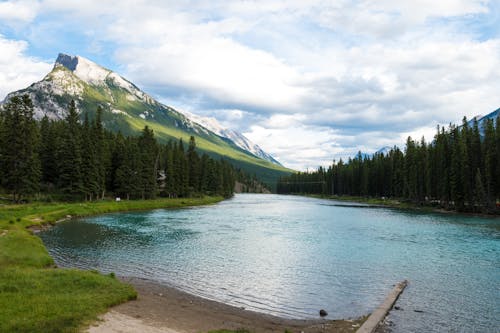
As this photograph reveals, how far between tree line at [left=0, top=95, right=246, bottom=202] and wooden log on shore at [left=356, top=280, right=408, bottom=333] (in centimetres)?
7202

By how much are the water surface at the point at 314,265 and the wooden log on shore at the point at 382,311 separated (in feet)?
1.66

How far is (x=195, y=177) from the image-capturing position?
150 metres

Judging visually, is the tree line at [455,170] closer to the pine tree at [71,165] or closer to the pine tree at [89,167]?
the pine tree at [89,167]

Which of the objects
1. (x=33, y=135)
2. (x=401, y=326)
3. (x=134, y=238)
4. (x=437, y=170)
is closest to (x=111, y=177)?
(x=33, y=135)

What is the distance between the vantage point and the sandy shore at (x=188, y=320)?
16.3 meters

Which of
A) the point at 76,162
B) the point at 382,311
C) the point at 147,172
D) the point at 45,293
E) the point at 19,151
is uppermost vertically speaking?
the point at 19,151

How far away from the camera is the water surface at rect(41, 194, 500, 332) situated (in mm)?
22484

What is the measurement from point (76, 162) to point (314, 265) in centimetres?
7233

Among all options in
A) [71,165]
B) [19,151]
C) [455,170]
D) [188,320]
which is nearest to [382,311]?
[188,320]

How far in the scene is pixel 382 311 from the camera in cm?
2066

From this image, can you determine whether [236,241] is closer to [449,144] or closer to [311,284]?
[311,284]

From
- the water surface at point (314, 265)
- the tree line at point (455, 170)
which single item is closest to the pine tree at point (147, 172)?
the water surface at point (314, 265)

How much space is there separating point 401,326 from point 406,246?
27532 mm

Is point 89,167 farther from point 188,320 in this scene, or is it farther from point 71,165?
point 188,320
